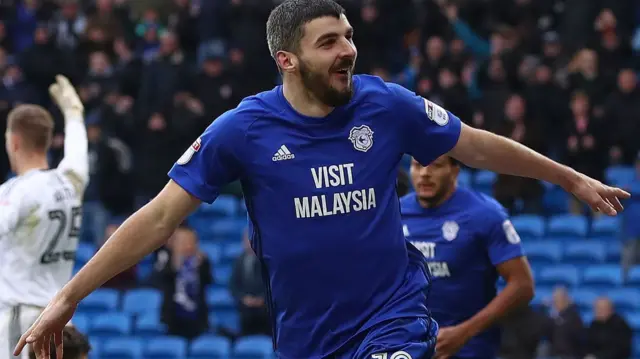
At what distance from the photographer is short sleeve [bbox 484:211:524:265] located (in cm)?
755

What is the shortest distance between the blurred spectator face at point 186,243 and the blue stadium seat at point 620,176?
5.01m

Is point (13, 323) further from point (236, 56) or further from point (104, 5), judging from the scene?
point (104, 5)

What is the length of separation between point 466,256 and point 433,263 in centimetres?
20

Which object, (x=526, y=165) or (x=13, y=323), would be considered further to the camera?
(x=13, y=323)

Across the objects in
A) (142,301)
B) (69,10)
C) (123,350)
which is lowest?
(123,350)

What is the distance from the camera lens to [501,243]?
756 cm

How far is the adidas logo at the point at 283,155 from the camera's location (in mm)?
5391

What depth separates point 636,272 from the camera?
14.1 meters

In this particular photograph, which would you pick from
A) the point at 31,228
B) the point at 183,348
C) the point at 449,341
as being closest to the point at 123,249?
the point at 449,341

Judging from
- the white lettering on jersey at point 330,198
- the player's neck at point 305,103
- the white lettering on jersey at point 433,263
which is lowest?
the white lettering on jersey at point 433,263

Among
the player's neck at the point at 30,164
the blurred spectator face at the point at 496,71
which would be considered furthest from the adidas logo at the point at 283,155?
the blurred spectator face at the point at 496,71

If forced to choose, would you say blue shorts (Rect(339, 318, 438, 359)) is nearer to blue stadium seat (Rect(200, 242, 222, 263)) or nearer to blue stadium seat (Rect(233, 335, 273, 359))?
blue stadium seat (Rect(233, 335, 273, 359))

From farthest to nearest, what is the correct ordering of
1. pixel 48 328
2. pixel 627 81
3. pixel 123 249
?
pixel 627 81
pixel 123 249
pixel 48 328

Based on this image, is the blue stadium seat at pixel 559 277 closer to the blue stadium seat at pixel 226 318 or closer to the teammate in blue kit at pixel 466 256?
the blue stadium seat at pixel 226 318
